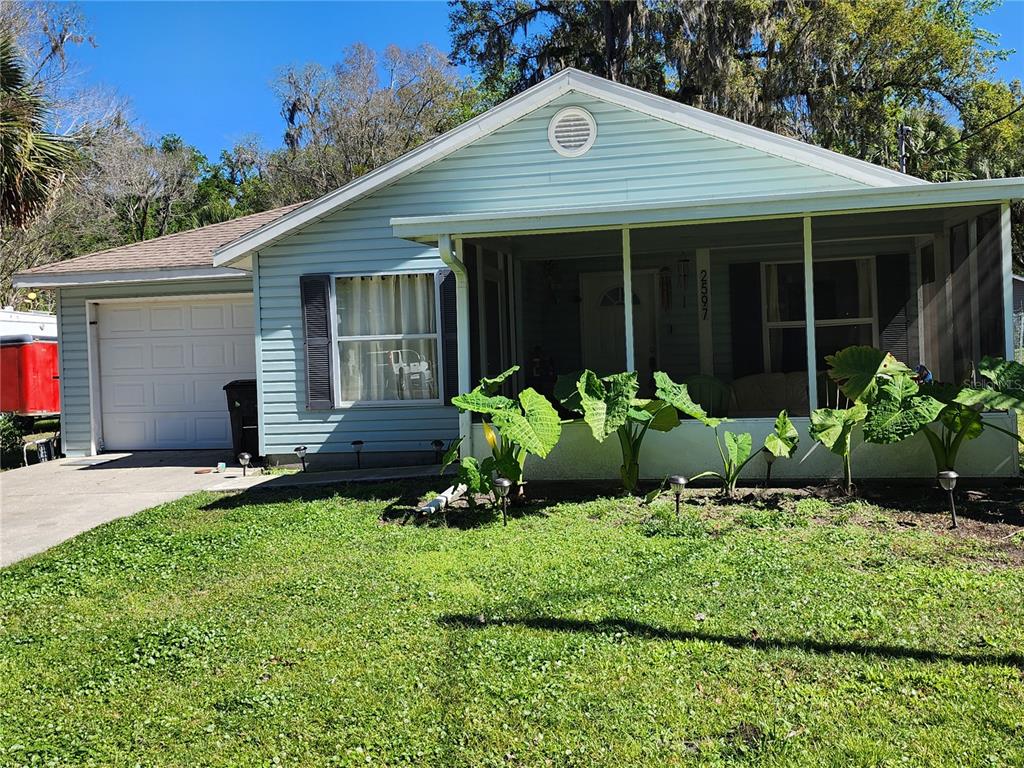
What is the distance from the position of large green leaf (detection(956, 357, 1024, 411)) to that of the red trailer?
48.7ft

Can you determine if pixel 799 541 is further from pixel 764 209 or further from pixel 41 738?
pixel 41 738

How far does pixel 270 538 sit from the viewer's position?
22.5ft

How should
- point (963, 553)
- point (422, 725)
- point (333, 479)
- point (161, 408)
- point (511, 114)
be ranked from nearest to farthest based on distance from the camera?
1. point (422, 725)
2. point (963, 553)
3. point (333, 479)
4. point (511, 114)
5. point (161, 408)

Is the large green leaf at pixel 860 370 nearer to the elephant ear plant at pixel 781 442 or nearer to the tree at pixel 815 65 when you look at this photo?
the elephant ear plant at pixel 781 442

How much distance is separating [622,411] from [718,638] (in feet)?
10.5

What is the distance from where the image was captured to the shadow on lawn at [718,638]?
4031 millimetres

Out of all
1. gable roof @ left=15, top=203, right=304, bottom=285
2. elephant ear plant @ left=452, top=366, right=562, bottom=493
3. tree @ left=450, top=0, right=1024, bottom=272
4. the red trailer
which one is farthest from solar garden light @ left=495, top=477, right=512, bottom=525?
tree @ left=450, top=0, right=1024, bottom=272

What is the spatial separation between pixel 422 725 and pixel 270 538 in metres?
3.56

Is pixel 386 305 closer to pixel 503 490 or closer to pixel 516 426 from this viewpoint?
pixel 516 426

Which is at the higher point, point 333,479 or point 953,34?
point 953,34

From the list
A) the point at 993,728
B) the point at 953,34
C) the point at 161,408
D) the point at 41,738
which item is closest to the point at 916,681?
the point at 993,728

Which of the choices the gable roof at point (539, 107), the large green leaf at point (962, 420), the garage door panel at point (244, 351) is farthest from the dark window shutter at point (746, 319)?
the garage door panel at point (244, 351)

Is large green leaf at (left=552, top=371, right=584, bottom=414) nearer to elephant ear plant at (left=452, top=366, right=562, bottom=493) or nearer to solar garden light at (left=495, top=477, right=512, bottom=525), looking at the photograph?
elephant ear plant at (left=452, top=366, right=562, bottom=493)

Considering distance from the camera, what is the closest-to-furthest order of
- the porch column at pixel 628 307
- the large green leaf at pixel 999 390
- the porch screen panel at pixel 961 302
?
the large green leaf at pixel 999 390, the porch column at pixel 628 307, the porch screen panel at pixel 961 302
